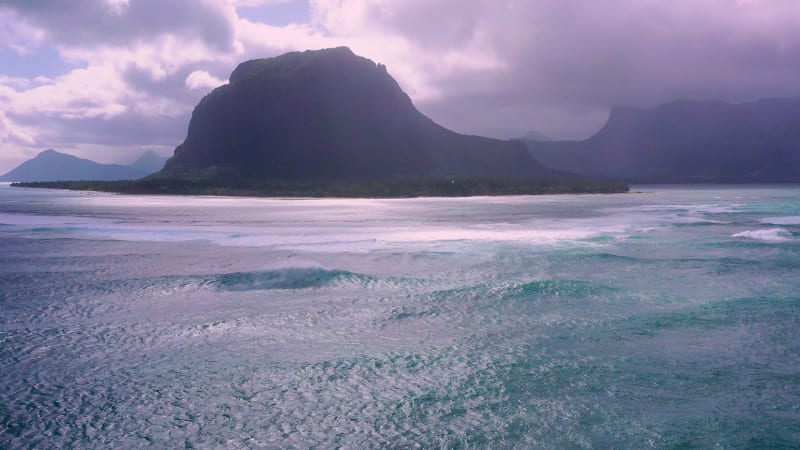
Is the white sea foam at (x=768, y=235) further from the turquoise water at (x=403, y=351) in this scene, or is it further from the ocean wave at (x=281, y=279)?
the ocean wave at (x=281, y=279)

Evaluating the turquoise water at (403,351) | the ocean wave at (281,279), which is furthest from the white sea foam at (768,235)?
the ocean wave at (281,279)

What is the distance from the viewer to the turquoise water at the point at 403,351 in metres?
8.95

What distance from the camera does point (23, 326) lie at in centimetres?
1460

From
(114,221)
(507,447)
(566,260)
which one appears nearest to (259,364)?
(507,447)

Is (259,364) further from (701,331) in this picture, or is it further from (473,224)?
(473,224)

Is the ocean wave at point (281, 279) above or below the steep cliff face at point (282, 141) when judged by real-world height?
below

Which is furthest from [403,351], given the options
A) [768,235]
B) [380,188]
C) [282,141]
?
[282,141]

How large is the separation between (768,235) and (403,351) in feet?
99.6

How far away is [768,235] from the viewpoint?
3419 cm

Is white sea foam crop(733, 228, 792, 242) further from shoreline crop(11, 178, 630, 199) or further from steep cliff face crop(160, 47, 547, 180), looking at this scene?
steep cliff face crop(160, 47, 547, 180)

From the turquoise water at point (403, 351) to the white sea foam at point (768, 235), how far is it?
9107mm

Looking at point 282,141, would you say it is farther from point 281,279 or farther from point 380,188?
point 281,279

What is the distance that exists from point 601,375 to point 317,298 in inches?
351

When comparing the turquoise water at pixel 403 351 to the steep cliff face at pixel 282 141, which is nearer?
the turquoise water at pixel 403 351
